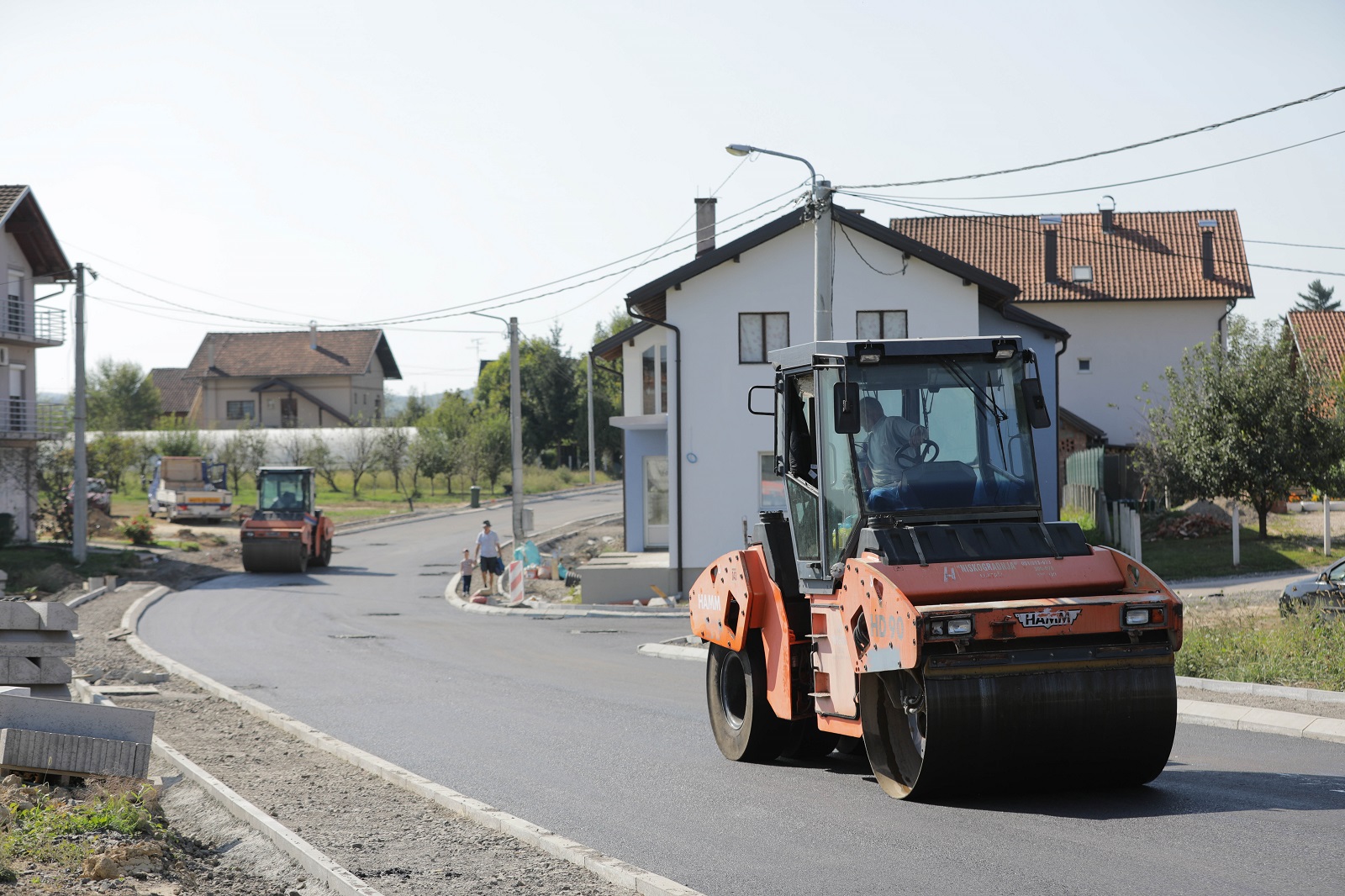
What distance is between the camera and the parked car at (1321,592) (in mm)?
16562

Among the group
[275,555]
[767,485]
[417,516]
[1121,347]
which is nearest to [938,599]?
[767,485]

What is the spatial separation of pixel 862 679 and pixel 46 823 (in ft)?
16.6

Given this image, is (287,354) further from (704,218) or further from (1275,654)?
(1275,654)

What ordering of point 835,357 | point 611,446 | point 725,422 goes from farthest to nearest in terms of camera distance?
point 611,446 → point 725,422 → point 835,357

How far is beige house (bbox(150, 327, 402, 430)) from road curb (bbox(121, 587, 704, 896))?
7536cm

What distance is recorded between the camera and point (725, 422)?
28562 millimetres

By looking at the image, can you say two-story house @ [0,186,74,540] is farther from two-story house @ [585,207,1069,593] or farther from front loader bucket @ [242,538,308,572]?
two-story house @ [585,207,1069,593]

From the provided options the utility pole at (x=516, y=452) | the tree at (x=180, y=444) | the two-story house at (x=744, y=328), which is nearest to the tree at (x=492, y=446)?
the tree at (x=180, y=444)

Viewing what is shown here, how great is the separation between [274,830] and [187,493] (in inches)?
1914

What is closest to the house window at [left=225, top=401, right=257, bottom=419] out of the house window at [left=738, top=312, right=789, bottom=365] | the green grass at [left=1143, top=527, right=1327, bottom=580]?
the house window at [left=738, top=312, right=789, bottom=365]

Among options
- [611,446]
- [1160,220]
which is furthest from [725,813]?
[611,446]

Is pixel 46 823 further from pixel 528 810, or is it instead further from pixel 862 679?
pixel 862 679

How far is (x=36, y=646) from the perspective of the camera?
1170 cm

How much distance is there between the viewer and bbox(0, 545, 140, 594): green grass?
30.3 meters
